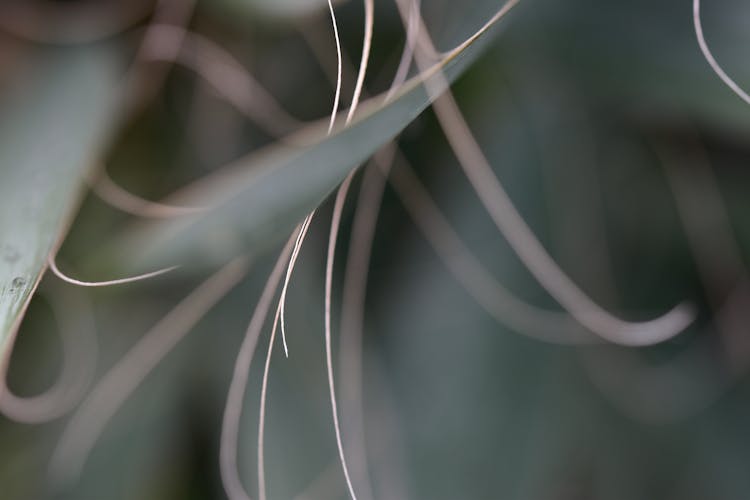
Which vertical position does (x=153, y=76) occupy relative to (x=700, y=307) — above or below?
above

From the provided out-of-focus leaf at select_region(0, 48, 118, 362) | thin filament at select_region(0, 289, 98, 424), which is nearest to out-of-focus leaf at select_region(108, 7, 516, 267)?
out-of-focus leaf at select_region(0, 48, 118, 362)

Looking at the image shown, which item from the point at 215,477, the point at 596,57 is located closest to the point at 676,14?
the point at 596,57

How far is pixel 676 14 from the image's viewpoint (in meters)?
0.31

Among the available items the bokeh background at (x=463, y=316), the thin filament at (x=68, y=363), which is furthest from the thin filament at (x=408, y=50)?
the thin filament at (x=68, y=363)

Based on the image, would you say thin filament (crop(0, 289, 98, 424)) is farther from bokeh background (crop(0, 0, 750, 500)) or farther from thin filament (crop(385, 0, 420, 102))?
thin filament (crop(385, 0, 420, 102))

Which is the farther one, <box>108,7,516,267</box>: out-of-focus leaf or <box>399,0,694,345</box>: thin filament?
<box>399,0,694,345</box>: thin filament

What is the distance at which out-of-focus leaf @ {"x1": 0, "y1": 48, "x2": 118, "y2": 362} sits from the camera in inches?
8.1

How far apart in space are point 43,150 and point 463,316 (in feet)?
0.61

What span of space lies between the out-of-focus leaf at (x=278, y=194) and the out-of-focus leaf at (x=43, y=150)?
24mm

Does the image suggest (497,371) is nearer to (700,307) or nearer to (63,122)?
(700,307)

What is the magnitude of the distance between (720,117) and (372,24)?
138mm

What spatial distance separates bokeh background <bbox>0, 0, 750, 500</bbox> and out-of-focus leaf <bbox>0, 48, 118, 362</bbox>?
41mm

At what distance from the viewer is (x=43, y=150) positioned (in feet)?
0.80

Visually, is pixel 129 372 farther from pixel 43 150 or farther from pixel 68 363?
pixel 43 150
